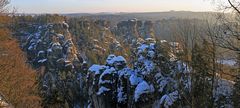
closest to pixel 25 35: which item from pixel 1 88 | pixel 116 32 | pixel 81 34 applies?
pixel 81 34

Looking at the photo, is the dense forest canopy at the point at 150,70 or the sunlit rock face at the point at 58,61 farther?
the sunlit rock face at the point at 58,61

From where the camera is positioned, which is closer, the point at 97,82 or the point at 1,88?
the point at 1,88

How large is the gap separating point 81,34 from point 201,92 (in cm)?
12833

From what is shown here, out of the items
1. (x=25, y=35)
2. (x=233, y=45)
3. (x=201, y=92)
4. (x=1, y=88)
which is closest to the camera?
(x=233, y=45)

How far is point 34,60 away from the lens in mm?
110312

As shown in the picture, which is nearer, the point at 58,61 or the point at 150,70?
the point at 150,70

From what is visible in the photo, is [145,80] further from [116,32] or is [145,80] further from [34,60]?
[116,32]

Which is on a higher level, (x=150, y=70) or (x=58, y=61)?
(x=150, y=70)

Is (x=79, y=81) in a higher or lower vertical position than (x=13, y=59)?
lower

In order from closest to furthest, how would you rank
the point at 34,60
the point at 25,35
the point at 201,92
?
the point at 201,92 → the point at 34,60 → the point at 25,35

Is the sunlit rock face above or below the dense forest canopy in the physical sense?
below

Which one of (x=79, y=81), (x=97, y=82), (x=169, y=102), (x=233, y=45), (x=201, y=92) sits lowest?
(x=79, y=81)

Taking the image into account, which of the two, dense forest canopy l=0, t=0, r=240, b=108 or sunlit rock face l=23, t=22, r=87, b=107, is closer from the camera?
dense forest canopy l=0, t=0, r=240, b=108

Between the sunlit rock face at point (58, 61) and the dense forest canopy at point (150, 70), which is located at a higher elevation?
the dense forest canopy at point (150, 70)
